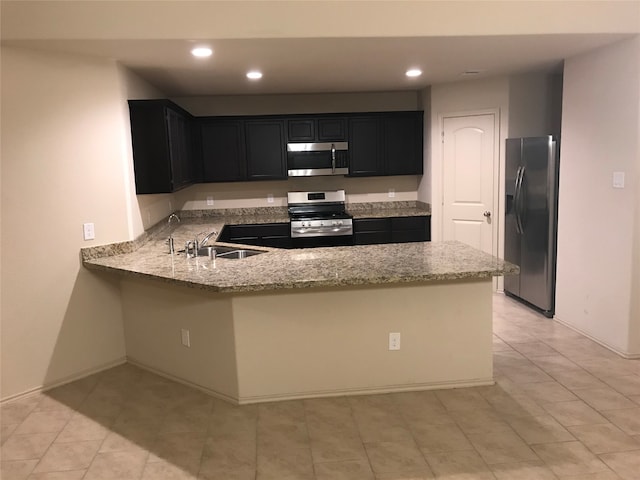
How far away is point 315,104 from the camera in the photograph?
260 inches

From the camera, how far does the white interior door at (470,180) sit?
19.1 ft

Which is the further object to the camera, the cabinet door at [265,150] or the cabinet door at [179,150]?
the cabinet door at [265,150]

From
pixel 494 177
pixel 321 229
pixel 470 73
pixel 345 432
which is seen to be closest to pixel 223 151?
pixel 321 229

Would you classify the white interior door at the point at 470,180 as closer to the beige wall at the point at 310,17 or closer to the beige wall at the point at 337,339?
the beige wall at the point at 310,17

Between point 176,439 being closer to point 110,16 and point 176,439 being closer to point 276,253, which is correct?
point 276,253

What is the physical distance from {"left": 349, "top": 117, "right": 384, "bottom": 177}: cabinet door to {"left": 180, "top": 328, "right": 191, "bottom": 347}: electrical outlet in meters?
3.44

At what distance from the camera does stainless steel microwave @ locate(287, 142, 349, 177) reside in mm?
6410

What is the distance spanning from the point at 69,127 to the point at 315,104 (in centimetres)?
341

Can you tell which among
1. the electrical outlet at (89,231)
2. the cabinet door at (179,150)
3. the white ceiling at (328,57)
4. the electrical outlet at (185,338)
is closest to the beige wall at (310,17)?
the white ceiling at (328,57)

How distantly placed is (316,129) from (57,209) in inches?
132

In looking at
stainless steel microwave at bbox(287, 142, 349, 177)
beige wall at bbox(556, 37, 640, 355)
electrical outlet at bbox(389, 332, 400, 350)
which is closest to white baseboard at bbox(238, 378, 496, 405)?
electrical outlet at bbox(389, 332, 400, 350)

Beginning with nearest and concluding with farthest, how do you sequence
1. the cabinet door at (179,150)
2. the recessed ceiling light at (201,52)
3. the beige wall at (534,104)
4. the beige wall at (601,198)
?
the recessed ceiling light at (201,52) < the beige wall at (601,198) < the cabinet door at (179,150) < the beige wall at (534,104)

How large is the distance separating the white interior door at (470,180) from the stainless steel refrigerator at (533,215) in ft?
0.91

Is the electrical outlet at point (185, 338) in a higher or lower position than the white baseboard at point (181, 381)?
higher
